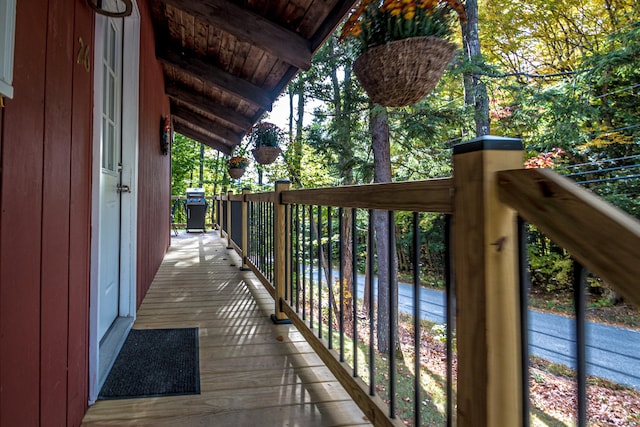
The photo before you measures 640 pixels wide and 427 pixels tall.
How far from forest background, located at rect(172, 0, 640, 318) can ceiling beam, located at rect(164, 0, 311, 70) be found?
2.91 meters

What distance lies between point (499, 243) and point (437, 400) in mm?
4892

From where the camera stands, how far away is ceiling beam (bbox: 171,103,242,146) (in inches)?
260

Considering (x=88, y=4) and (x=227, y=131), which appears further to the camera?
(x=227, y=131)

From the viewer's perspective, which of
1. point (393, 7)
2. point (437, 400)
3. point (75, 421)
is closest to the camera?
point (75, 421)

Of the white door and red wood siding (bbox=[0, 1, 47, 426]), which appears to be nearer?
red wood siding (bbox=[0, 1, 47, 426])

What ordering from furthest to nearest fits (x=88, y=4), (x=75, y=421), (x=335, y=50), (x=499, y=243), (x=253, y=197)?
1. (x=335, y=50)
2. (x=253, y=197)
3. (x=88, y=4)
4. (x=75, y=421)
5. (x=499, y=243)

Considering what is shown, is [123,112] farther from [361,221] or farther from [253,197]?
[361,221]

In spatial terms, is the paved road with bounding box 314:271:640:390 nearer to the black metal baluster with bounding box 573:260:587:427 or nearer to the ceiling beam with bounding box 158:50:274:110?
the black metal baluster with bounding box 573:260:587:427

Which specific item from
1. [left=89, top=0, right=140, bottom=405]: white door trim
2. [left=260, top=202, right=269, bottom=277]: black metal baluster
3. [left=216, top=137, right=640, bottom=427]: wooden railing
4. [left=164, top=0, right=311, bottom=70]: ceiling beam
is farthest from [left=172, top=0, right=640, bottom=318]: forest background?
[left=216, top=137, right=640, bottom=427]: wooden railing

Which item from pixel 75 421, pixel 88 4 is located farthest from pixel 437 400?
pixel 88 4

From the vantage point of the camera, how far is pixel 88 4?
4.66 feet

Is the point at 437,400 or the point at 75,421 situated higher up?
the point at 75,421

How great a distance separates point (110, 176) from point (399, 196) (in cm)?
195

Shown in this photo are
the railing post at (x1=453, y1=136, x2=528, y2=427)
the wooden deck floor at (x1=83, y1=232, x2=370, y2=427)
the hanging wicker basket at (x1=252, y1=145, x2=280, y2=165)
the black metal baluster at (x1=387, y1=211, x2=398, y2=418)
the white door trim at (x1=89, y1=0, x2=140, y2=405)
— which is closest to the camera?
the railing post at (x1=453, y1=136, x2=528, y2=427)
